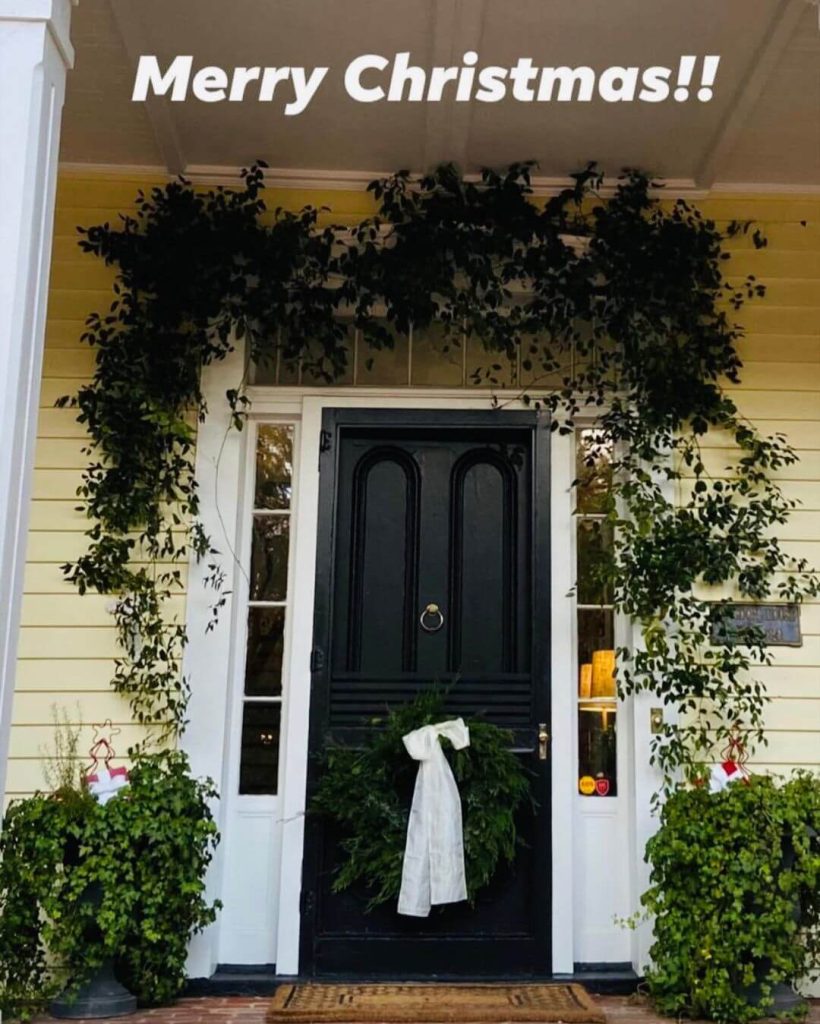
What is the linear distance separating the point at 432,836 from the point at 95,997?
1224mm

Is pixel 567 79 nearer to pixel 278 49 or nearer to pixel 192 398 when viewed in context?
pixel 278 49

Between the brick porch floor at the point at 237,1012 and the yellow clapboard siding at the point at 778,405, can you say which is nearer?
the brick porch floor at the point at 237,1012

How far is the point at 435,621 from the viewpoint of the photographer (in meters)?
4.06

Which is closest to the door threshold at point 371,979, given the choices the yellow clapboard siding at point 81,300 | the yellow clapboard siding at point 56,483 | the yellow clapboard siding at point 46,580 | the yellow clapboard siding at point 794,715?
the yellow clapboard siding at point 794,715

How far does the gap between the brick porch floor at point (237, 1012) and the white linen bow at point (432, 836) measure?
23.7 inches

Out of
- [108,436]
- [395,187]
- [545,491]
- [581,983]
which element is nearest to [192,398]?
[108,436]

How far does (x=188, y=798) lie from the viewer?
3.54 meters

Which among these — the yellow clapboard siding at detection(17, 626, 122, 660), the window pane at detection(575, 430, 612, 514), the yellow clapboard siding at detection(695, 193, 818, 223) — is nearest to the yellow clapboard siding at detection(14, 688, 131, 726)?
the yellow clapboard siding at detection(17, 626, 122, 660)

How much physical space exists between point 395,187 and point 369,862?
2653mm

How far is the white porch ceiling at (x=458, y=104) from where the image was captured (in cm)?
334

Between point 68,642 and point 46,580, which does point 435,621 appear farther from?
point 46,580

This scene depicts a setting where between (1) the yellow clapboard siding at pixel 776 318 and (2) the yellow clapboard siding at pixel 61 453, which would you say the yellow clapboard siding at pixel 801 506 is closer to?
(1) the yellow clapboard siding at pixel 776 318

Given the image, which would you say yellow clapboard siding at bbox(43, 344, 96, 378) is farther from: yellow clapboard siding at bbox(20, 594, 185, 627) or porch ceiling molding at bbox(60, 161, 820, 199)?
yellow clapboard siding at bbox(20, 594, 185, 627)

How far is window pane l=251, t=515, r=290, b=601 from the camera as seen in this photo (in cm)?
410
